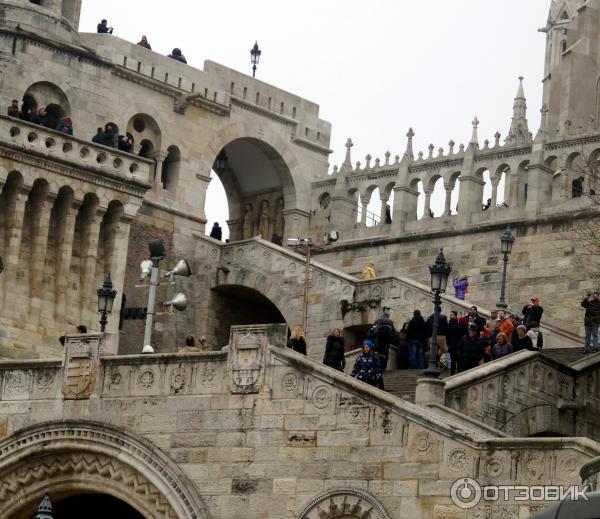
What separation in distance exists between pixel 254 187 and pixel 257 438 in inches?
973

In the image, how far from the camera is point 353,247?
53938 mm

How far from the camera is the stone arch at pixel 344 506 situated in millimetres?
31562

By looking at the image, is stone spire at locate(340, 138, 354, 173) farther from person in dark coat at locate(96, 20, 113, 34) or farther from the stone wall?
the stone wall

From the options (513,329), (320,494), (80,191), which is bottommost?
(320,494)

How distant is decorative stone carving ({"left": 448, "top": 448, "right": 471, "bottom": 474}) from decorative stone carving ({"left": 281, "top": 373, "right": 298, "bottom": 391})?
10.8ft

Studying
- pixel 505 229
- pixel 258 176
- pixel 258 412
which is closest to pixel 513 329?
pixel 258 412

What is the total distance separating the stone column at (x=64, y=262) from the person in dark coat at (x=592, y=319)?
1374 centimetres

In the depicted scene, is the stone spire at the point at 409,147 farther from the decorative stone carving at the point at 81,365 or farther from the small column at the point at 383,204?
the decorative stone carving at the point at 81,365

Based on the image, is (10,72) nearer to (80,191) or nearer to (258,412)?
(80,191)

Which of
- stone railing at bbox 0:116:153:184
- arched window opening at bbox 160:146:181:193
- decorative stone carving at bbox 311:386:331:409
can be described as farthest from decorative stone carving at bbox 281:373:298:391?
arched window opening at bbox 160:146:181:193

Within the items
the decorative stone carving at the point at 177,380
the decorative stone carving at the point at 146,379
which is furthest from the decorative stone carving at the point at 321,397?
the decorative stone carving at the point at 146,379

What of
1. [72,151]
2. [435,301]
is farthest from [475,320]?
[72,151]

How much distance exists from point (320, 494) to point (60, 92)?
21.4 meters

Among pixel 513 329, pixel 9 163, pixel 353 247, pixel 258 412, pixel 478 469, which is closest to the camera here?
pixel 478 469
